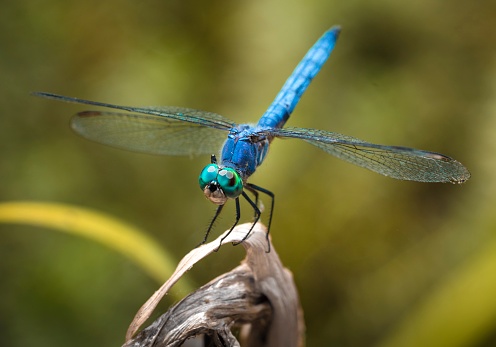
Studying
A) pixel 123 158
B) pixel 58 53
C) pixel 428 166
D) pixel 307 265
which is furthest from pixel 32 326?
pixel 428 166

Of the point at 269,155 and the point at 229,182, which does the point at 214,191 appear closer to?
the point at 229,182

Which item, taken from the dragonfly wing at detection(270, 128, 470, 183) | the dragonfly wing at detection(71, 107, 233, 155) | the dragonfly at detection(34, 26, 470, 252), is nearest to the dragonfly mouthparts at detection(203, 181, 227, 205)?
the dragonfly at detection(34, 26, 470, 252)

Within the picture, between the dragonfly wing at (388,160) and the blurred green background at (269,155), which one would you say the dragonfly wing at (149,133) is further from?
the blurred green background at (269,155)

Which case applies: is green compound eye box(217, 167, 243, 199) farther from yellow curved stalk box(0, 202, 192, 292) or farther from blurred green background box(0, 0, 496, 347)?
blurred green background box(0, 0, 496, 347)

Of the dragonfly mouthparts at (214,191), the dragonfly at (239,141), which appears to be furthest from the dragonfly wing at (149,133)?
the dragonfly mouthparts at (214,191)

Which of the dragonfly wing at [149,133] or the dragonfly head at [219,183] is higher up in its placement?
the dragonfly wing at [149,133]
